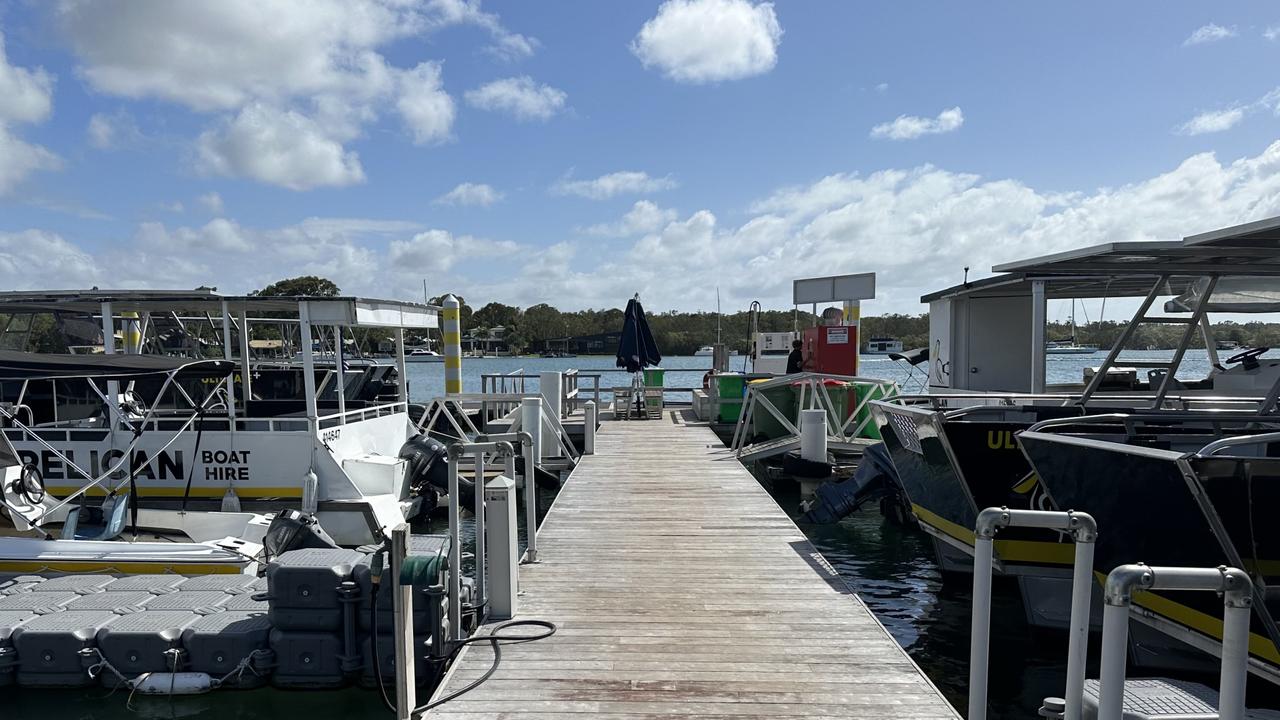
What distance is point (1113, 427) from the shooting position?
6770 mm

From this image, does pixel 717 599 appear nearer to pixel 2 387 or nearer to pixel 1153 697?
pixel 1153 697

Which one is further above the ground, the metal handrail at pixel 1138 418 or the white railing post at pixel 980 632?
the metal handrail at pixel 1138 418

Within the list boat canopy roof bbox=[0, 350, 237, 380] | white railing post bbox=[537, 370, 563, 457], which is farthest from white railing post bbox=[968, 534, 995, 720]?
white railing post bbox=[537, 370, 563, 457]

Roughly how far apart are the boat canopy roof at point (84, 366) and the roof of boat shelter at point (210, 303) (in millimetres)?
1380

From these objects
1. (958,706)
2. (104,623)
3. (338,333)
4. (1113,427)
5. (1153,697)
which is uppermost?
(338,333)

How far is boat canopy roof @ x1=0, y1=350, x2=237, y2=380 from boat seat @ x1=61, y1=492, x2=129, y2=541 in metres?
1.43

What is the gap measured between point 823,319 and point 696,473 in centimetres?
728

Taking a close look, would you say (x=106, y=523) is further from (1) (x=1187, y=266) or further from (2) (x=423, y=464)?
(1) (x=1187, y=266)

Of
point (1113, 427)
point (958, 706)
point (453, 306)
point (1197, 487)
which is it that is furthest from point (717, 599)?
point (453, 306)

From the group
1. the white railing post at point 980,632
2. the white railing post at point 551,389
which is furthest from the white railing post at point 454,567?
the white railing post at point 551,389

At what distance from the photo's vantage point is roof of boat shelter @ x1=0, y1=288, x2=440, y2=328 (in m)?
9.32

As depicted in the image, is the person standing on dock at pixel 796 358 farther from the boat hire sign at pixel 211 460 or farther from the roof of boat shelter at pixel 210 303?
the boat hire sign at pixel 211 460

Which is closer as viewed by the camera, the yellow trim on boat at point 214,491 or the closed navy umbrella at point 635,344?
the yellow trim on boat at point 214,491

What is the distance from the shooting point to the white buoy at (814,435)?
12.5 metres
